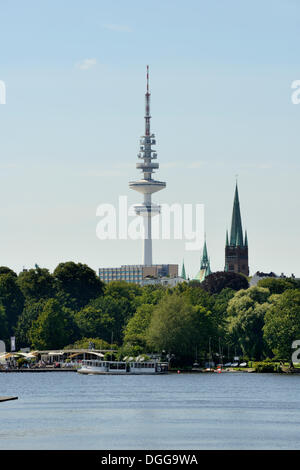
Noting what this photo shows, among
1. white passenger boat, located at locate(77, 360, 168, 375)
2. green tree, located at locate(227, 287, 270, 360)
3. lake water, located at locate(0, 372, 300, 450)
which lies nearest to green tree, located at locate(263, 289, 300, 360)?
green tree, located at locate(227, 287, 270, 360)

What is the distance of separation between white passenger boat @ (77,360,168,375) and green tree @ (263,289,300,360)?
16.2 metres

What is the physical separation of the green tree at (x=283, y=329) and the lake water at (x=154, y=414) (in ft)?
50.8

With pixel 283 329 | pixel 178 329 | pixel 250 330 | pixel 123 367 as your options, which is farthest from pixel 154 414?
pixel 123 367

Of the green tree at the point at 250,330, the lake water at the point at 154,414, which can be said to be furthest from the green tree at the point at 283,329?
the lake water at the point at 154,414

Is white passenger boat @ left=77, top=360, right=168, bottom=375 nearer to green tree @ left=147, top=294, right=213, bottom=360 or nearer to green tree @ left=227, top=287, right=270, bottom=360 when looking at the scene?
green tree @ left=147, top=294, right=213, bottom=360

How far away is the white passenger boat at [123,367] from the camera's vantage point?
600 ft

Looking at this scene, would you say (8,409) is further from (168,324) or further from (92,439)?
(168,324)

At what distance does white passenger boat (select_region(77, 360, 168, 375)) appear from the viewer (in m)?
183

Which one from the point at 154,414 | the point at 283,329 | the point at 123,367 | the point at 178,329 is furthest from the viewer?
the point at 123,367

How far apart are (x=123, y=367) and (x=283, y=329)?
2751 cm

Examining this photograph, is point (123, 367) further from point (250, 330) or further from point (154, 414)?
point (154, 414)

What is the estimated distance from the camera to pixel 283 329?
6978 inches
